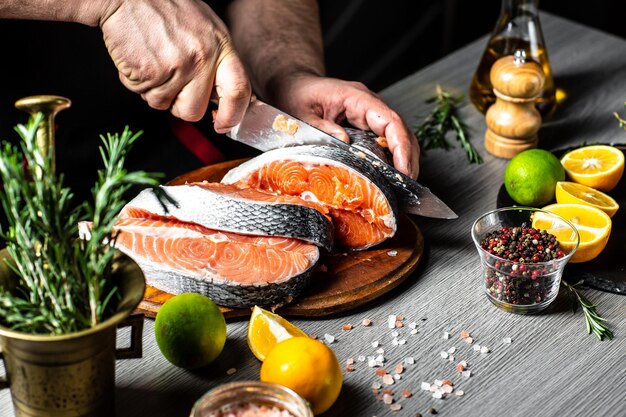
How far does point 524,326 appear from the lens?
A: 176cm

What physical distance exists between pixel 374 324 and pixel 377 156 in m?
0.50

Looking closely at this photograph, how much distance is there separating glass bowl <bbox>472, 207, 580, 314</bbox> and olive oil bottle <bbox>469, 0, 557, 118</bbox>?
0.77m

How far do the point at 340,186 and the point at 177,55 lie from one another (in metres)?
0.49

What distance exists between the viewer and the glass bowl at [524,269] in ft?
5.74

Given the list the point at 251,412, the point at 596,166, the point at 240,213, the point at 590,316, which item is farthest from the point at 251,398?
the point at 596,166

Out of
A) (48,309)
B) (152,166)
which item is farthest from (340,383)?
(152,166)

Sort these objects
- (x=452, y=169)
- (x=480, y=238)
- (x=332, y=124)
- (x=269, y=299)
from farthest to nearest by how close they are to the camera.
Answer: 1. (x=452, y=169)
2. (x=332, y=124)
3. (x=480, y=238)
4. (x=269, y=299)

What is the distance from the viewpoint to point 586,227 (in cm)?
190

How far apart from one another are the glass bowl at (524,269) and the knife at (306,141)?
0.71ft

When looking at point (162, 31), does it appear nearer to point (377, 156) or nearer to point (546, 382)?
point (377, 156)

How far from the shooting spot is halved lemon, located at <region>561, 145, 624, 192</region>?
2145 mm

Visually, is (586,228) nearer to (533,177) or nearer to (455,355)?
(533,177)

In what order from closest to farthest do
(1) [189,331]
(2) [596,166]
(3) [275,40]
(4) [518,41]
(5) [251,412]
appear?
(5) [251,412] → (1) [189,331] → (2) [596,166] → (4) [518,41] → (3) [275,40]

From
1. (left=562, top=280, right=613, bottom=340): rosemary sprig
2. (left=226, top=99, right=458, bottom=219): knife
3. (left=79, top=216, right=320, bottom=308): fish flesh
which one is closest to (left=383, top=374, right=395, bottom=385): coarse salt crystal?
(left=79, top=216, right=320, bottom=308): fish flesh
